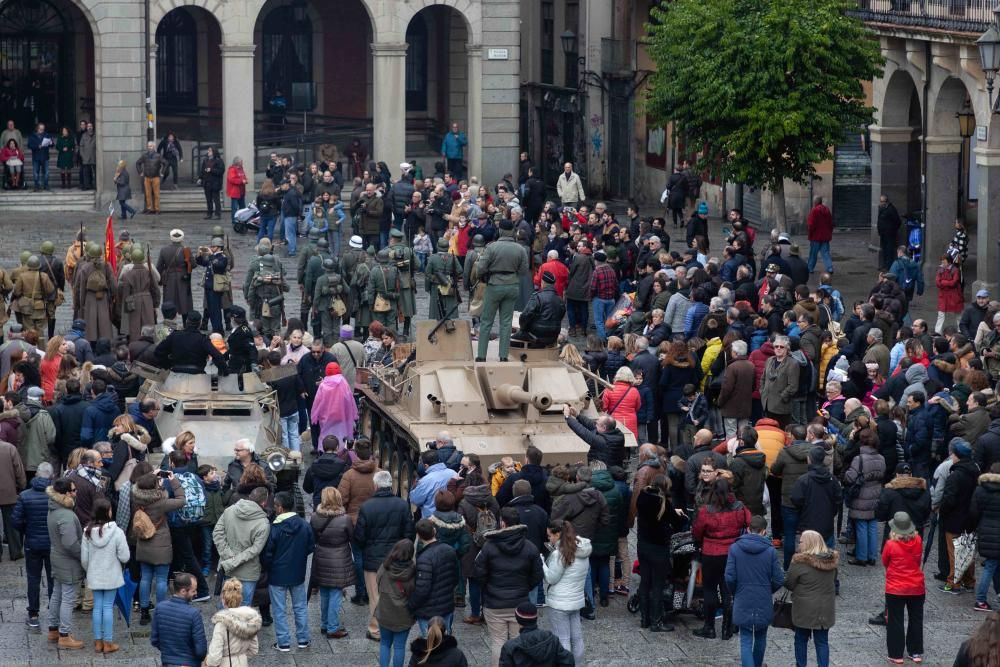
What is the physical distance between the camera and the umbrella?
18156mm

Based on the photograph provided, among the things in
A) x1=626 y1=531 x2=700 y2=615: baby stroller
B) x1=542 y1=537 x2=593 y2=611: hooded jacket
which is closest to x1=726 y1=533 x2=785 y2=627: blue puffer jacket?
x1=542 y1=537 x2=593 y2=611: hooded jacket

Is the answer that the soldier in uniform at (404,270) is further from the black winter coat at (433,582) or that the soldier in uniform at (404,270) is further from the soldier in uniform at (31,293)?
the black winter coat at (433,582)

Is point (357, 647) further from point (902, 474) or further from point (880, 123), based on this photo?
point (880, 123)

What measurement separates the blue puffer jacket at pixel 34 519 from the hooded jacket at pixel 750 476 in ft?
20.1

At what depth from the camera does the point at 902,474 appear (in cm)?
1909

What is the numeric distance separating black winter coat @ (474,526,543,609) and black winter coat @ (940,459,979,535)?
439cm

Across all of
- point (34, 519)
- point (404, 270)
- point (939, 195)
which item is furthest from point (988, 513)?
point (939, 195)

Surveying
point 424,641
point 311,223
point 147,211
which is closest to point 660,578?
point 424,641

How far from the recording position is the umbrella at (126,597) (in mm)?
18156

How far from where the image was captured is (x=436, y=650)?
14.7m

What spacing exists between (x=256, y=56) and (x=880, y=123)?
665 inches

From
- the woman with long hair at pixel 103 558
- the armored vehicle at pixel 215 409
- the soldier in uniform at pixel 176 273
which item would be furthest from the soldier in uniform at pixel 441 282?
the woman with long hair at pixel 103 558

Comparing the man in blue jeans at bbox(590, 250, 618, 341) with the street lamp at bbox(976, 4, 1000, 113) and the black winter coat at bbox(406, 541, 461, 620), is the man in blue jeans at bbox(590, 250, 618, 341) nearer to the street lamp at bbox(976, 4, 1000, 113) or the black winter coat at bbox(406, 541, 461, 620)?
the street lamp at bbox(976, 4, 1000, 113)

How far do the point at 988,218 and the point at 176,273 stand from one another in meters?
12.4
